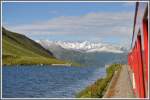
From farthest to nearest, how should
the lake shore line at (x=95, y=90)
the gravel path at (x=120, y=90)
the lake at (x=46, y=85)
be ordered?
the lake at (x=46, y=85)
the lake shore line at (x=95, y=90)
the gravel path at (x=120, y=90)

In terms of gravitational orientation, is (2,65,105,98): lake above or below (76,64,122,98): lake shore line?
below

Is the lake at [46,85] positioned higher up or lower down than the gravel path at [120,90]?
lower down

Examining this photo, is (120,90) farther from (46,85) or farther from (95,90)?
(46,85)

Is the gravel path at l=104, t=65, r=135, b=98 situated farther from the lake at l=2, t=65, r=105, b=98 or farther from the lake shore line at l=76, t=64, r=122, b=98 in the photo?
the lake at l=2, t=65, r=105, b=98

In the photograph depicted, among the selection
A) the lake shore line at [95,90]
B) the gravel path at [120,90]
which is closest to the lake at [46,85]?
the lake shore line at [95,90]

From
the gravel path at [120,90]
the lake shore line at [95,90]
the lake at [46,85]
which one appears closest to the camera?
the gravel path at [120,90]

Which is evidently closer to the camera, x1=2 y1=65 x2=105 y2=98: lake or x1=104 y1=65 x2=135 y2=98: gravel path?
x1=104 y1=65 x2=135 y2=98: gravel path

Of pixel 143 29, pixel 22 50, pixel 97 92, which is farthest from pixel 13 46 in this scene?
pixel 143 29

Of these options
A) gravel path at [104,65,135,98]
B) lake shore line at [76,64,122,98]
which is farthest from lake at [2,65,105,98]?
gravel path at [104,65,135,98]

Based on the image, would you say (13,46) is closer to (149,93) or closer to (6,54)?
(6,54)

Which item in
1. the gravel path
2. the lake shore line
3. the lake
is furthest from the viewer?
the lake

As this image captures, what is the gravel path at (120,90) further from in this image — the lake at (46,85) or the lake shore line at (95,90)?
the lake at (46,85)

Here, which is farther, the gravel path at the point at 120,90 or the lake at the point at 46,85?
the lake at the point at 46,85

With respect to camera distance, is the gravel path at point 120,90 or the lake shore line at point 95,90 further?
the lake shore line at point 95,90
